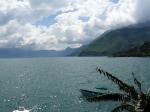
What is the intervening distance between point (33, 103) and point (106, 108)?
26004 millimetres

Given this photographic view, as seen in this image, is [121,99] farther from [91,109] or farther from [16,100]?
[16,100]

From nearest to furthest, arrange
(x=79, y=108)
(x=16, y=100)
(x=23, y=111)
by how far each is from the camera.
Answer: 1. (x=23, y=111)
2. (x=79, y=108)
3. (x=16, y=100)

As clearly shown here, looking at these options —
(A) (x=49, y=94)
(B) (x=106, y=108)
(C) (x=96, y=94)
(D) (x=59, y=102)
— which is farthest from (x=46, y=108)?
(C) (x=96, y=94)

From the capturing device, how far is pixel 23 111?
88812 millimetres

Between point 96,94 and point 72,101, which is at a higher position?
point 96,94

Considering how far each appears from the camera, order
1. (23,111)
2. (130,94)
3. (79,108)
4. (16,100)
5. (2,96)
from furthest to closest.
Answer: (2,96) < (16,100) < (79,108) < (23,111) < (130,94)

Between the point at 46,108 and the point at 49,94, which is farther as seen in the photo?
the point at 49,94

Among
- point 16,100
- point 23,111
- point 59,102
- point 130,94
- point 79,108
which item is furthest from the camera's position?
point 16,100

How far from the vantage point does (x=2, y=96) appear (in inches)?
4865

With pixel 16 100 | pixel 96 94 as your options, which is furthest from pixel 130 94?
pixel 16 100

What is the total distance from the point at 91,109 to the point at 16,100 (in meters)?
32.3

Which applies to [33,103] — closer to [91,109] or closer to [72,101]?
[72,101]

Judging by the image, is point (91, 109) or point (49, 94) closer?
point (91, 109)

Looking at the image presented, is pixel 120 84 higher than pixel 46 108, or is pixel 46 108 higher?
pixel 120 84
